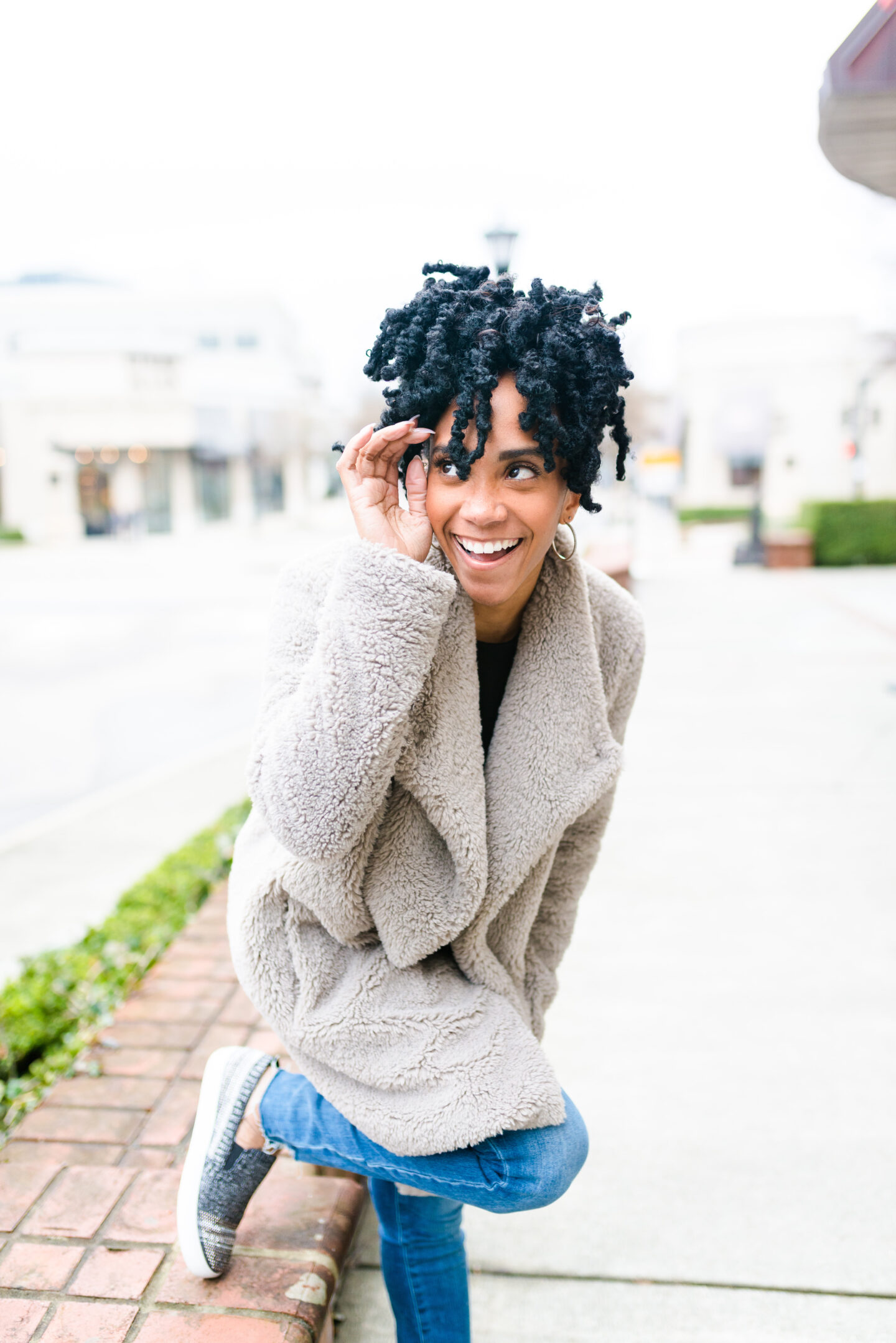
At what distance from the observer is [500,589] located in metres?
1.50

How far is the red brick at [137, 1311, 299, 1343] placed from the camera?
1.58 metres

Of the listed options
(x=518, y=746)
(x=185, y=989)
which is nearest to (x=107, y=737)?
(x=185, y=989)

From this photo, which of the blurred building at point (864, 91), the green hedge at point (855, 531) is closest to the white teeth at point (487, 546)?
the blurred building at point (864, 91)

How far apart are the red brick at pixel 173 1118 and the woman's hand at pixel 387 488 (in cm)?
145

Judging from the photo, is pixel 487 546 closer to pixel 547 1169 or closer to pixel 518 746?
pixel 518 746

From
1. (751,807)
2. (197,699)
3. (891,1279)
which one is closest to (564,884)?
(891,1279)

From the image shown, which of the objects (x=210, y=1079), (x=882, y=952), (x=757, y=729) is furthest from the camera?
(x=757, y=729)

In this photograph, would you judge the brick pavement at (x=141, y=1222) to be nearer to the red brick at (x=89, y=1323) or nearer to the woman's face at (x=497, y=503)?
the red brick at (x=89, y=1323)

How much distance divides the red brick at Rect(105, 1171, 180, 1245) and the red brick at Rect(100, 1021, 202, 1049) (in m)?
0.56

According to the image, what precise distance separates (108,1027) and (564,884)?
1.50m

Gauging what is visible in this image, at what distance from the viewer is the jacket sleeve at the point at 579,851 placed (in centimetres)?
169

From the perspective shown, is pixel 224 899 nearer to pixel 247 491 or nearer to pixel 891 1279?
pixel 891 1279

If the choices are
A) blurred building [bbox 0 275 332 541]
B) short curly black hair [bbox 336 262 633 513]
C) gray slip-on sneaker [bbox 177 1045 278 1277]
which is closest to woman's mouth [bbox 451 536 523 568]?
short curly black hair [bbox 336 262 633 513]

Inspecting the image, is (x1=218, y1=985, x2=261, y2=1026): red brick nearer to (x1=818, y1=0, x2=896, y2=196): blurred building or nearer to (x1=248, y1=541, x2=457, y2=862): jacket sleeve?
(x1=248, y1=541, x2=457, y2=862): jacket sleeve
